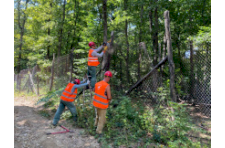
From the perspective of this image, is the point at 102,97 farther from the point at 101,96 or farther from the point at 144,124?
the point at 144,124

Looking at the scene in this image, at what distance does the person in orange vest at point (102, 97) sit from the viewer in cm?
496

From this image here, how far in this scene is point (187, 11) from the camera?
35.4 ft

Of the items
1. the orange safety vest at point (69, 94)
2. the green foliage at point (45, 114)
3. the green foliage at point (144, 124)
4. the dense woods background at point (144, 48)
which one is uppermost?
the dense woods background at point (144, 48)

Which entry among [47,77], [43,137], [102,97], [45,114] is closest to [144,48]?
[102,97]

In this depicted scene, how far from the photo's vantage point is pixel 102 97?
16.5 ft

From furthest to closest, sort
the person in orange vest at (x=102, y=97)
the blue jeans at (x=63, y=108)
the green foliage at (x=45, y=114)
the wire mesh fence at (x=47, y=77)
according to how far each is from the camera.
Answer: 1. the wire mesh fence at (x=47, y=77)
2. the green foliage at (x=45, y=114)
3. the blue jeans at (x=63, y=108)
4. the person in orange vest at (x=102, y=97)

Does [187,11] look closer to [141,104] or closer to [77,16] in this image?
[141,104]

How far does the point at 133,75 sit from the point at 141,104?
132 centimetres

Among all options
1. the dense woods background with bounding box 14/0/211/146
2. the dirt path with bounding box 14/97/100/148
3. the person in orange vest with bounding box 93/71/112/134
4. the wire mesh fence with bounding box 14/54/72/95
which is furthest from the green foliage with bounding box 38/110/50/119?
the person in orange vest with bounding box 93/71/112/134

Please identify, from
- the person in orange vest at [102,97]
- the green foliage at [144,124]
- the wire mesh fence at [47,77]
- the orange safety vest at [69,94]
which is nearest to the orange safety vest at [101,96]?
the person in orange vest at [102,97]

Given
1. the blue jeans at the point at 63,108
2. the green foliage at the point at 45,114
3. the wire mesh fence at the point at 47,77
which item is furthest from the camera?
the wire mesh fence at the point at 47,77

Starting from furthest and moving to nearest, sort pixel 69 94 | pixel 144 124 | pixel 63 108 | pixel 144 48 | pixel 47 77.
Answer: pixel 47 77 < pixel 144 48 < pixel 63 108 < pixel 69 94 < pixel 144 124

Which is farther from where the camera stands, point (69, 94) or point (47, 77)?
point (47, 77)

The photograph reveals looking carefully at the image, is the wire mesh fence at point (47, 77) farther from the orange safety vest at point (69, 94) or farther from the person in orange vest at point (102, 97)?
the person in orange vest at point (102, 97)
